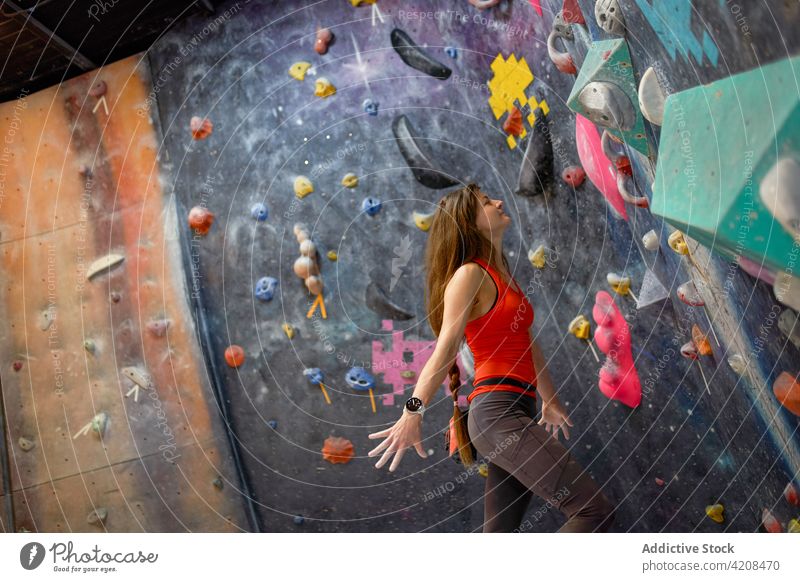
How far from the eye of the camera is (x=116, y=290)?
306cm

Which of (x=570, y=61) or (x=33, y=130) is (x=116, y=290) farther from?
(x=570, y=61)

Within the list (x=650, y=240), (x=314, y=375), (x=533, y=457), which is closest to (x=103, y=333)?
(x=314, y=375)

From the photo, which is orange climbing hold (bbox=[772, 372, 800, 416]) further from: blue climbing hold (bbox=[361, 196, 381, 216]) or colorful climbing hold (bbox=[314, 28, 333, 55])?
colorful climbing hold (bbox=[314, 28, 333, 55])

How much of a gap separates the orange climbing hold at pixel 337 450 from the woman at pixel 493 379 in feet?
2.54

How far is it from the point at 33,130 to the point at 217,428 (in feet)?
3.69

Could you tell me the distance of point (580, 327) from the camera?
9.15 ft

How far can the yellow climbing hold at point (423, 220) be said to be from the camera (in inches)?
115

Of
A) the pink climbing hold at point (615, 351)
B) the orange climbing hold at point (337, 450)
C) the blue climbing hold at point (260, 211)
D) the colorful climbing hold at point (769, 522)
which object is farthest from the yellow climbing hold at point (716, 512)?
the blue climbing hold at point (260, 211)

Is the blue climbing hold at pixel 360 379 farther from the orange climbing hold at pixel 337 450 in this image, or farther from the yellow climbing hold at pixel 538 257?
the yellow climbing hold at pixel 538 257

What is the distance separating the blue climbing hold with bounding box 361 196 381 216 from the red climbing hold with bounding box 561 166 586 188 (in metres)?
0.59

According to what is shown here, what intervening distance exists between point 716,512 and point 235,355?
60.2 inches

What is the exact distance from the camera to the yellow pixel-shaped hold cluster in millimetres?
2637

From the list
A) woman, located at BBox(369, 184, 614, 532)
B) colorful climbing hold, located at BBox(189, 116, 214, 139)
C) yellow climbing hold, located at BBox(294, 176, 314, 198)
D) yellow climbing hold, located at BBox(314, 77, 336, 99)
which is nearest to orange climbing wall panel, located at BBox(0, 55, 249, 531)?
colorful climbing hold, located at BBox(189, 116, 214, 139)
